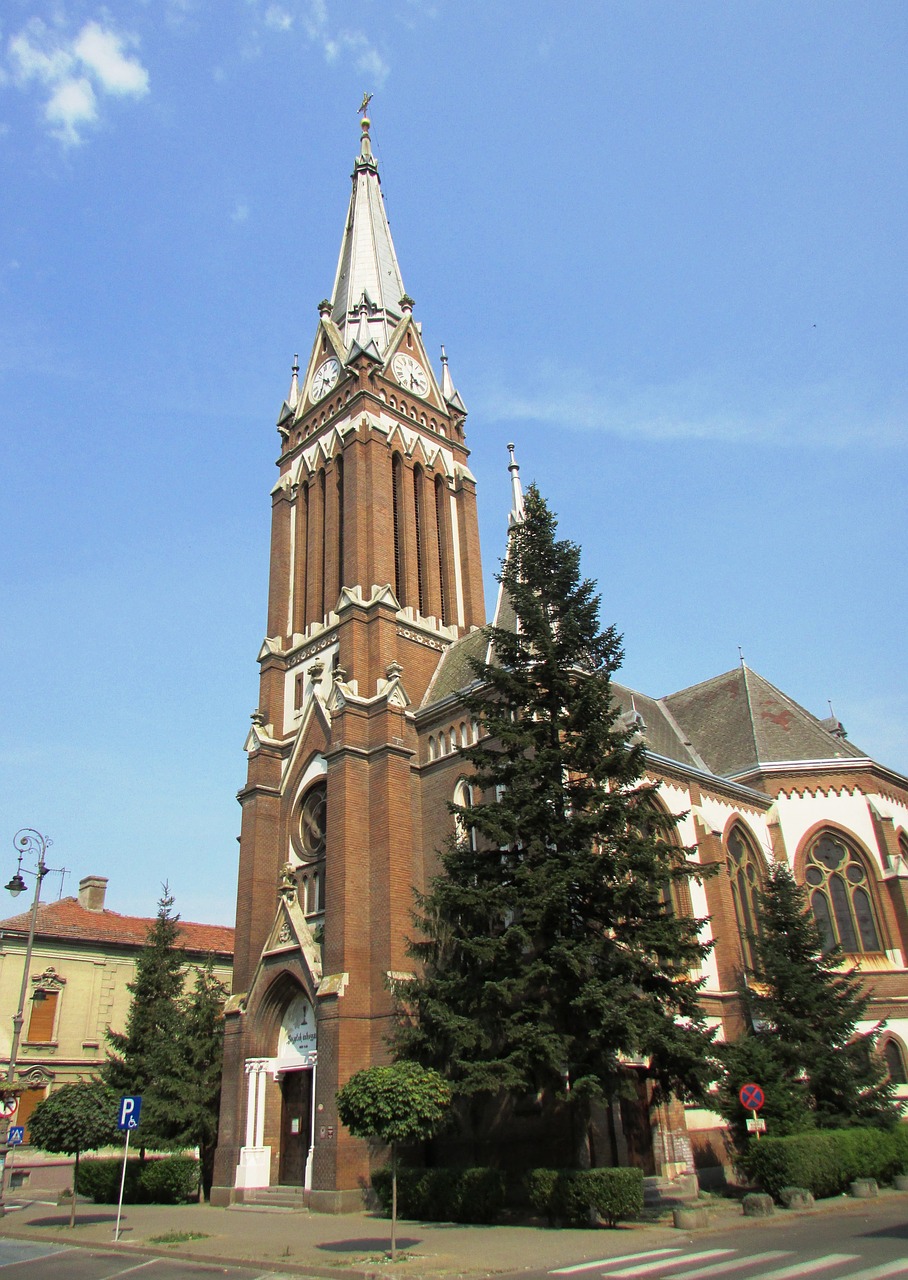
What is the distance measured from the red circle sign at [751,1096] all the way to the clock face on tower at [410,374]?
27.0 m

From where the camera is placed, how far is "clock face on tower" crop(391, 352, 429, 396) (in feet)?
123

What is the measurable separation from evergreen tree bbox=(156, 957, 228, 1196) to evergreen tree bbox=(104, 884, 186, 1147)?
0.38 feet

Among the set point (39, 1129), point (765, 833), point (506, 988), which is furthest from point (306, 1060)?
point (765, 833)

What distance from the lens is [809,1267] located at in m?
11.6

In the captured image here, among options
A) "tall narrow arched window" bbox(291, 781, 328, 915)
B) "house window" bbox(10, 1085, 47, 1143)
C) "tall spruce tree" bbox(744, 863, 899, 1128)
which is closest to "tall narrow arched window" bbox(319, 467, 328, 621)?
"tall narrow arched window" bbox(291, 781, 328, 915)

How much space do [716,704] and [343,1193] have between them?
24.6 m

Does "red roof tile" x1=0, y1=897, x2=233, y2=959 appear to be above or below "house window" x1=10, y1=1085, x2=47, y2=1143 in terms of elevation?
above

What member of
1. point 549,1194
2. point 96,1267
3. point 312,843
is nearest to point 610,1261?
point 549,1194

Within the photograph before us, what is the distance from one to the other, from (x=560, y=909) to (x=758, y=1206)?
6473mm

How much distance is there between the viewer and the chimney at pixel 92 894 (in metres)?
46.1

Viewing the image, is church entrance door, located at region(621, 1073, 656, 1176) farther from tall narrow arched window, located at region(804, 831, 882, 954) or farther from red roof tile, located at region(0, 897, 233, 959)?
red roof tile, located at region(0, 897, 233, 959)

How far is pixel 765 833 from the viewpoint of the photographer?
33656 millimetres

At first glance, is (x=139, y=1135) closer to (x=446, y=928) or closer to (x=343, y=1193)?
(x=343, y=1193)

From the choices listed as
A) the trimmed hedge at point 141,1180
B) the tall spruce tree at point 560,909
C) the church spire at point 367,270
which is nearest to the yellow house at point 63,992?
the trimmed hedge at point 141,1180
